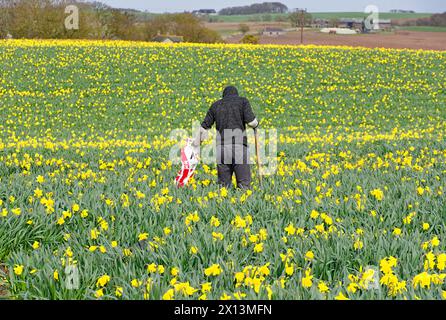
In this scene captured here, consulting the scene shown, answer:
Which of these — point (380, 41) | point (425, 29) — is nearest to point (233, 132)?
point (380, 41)

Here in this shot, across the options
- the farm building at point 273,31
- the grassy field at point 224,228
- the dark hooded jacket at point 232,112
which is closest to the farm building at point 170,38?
the farm building at point 273,31

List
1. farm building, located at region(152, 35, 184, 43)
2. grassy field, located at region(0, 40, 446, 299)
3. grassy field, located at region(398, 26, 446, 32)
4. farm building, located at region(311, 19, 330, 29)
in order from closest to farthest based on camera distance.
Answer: grassy field, located at region(0, 40, 446, 299) → farm building, located at region(152, 35, 184, 43) → grassy field, located at region(398, 26, 446, 32) → farm building, located at region(311, 19, 330, 29)

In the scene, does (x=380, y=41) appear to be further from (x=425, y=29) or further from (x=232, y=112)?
(x=232, y=112)

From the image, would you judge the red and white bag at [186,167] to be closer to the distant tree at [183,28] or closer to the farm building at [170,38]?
the farm building at [170,38]

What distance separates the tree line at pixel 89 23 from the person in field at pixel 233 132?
49045 millimetres

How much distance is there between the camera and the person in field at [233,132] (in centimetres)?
768

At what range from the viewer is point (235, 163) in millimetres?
7762

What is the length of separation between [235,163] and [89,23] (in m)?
57.7

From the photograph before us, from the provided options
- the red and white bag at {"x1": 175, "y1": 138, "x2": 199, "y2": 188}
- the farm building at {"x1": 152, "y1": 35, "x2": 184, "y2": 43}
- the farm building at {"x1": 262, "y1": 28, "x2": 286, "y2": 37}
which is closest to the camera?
the red and white bag at {"x1": 175, "y1": 138, "x2": 199, "y2": 188}

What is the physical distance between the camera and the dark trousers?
25.3 feet

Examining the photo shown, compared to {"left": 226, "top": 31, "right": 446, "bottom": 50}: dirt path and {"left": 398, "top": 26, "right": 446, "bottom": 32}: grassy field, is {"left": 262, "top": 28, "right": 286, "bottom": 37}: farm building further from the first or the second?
{"left": 226, "top": 31, "right": 446, "bottom": 50}: dirt path

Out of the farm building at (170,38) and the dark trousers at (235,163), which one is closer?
the dark trousers at (235,163)

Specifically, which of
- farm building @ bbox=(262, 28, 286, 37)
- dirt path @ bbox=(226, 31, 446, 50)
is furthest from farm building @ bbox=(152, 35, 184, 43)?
farm building @ bbox=(262, 28, 286, 37)
